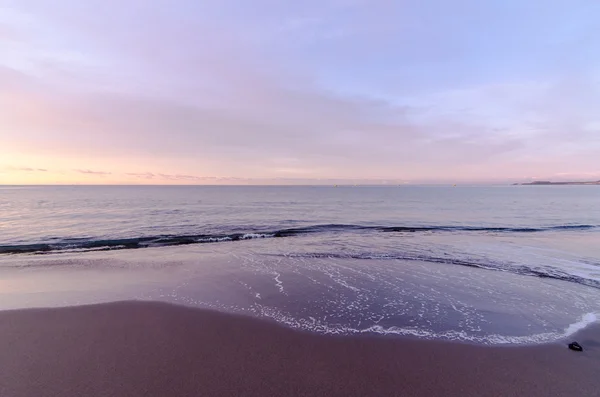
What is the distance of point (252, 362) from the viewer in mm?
6059

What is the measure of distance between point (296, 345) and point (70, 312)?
6198mm

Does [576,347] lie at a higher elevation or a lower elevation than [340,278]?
higher

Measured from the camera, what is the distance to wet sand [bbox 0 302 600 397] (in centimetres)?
527

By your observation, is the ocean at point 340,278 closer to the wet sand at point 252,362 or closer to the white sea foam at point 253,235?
the white sea foam at point 253,235

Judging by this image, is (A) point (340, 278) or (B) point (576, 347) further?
(A) point (340, 278)

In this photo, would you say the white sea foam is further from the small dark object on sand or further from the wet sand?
the small dark object on sand

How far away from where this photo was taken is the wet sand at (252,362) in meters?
5.27

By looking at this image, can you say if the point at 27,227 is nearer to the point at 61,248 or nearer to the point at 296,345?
the point at 61,248

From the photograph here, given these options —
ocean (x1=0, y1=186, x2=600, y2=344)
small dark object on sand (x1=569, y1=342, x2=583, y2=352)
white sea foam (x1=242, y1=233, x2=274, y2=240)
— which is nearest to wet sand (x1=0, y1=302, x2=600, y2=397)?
small dark object on sand (x1=569, y1=342, x2=583, y2=352)

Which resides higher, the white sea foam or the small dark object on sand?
the small dark object on sand

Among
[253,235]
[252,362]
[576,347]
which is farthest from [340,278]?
[253,235]

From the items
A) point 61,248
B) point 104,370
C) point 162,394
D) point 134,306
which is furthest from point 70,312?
point 61,248

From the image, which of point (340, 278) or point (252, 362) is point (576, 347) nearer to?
point (252, 362)

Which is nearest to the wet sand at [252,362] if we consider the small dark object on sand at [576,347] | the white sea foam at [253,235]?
the small dark object on sand at [576,347]
